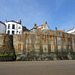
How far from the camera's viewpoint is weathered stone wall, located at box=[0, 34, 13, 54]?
320 inches

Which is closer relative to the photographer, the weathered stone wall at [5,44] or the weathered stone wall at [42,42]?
the weathered stone wall at [5,44]

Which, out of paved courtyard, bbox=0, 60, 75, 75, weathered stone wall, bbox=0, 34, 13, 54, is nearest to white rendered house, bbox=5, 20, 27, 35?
weathered stone wall, bbox=0, 34, 13, 54

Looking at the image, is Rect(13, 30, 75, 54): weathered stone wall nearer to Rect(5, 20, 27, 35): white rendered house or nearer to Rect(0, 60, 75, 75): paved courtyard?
Rect(0, 60, 75, 75): paved courtyard

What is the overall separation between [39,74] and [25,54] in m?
5.13

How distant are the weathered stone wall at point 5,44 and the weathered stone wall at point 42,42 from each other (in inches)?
22.2

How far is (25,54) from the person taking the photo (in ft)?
28.3

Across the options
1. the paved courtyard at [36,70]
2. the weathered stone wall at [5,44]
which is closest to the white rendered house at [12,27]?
the weathered stone wall at [5,44]

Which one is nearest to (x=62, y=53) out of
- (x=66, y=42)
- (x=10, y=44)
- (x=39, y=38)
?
(x=66, y=42)

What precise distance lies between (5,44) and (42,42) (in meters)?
4.20

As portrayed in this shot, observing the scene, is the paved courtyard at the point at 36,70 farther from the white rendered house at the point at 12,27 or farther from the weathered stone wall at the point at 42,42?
the white rendered house at the point at 12,27

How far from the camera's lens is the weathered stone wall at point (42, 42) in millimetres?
8883

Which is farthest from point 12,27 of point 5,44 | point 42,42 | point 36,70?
point 36,70

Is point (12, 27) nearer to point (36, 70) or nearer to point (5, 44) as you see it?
point (5, 44)

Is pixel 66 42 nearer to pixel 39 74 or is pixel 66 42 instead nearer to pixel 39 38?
pixel 39 38
